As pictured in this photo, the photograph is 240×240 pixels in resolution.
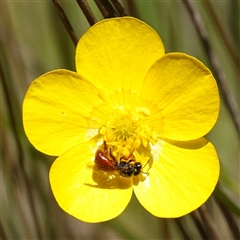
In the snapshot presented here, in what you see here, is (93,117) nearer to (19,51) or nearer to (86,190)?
(86,190)

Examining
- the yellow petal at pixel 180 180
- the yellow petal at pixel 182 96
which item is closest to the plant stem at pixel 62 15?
the yellow petal at pixel 182 96

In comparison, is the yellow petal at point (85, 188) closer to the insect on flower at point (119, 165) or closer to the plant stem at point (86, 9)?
the insect on flower at point (119, 165)

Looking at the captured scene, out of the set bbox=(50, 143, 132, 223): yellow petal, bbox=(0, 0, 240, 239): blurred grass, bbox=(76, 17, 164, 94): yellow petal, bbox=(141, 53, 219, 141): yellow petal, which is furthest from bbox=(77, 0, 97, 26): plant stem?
bbox=(0, 0, 240, 239): blurred grass

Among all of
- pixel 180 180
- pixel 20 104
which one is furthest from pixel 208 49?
pixel 20 104

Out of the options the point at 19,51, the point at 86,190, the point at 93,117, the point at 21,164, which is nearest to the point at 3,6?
the point at 19,51

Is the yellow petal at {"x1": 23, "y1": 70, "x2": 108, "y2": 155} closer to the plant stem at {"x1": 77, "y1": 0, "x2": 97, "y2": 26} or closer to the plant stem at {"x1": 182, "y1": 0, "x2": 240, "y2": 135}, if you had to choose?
the plant stem at {"x1": 77, "y1": 0, "x2": 97, "y2": 26}

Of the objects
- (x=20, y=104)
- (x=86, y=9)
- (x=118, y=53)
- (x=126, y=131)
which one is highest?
(x=86, y=9)

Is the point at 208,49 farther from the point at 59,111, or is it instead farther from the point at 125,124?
the point at 59,111

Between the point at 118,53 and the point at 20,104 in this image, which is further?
the point at 20,104
